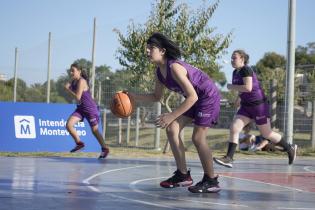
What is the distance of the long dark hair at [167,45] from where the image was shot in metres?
7.18

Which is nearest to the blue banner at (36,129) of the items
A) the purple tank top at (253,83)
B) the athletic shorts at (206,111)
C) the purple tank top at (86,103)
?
the purple tank top at (86,103)

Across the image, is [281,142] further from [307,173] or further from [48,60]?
[48,60]

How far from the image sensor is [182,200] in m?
6.26

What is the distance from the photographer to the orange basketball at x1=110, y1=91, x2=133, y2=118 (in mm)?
7875

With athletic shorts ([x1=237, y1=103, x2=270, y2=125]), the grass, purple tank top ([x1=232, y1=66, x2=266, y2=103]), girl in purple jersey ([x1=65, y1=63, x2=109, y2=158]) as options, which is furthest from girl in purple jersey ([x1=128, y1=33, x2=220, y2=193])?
the grass

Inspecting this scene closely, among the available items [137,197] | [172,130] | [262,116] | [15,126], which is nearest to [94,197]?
[137,197]

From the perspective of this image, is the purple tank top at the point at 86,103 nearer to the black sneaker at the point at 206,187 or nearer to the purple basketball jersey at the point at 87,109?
the purple basketball jersey at the point at 87,109

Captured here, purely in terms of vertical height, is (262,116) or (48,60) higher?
(48,60)

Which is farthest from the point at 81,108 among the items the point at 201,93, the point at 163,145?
the point at 163,145

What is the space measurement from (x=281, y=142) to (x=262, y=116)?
28.3 inches

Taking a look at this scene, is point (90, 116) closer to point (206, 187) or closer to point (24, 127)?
point (24, 127)

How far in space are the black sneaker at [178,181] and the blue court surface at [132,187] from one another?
137 mm

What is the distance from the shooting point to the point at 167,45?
284 inches

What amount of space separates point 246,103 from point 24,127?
19.2ft
